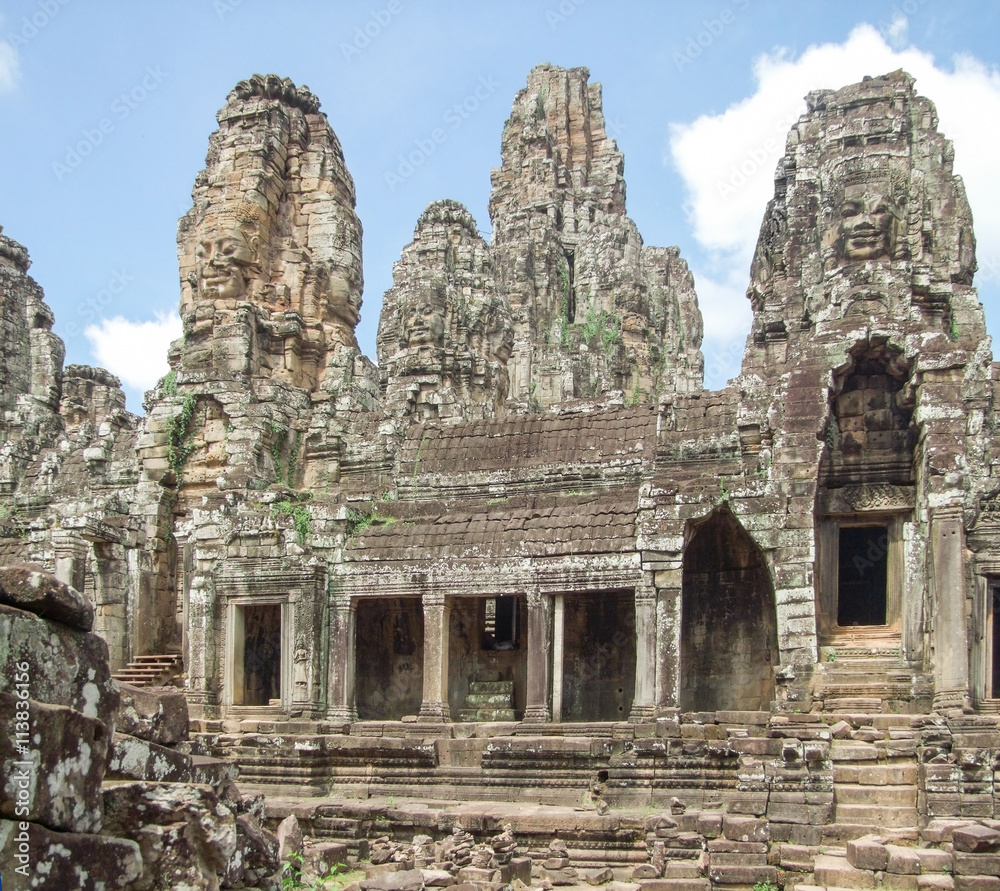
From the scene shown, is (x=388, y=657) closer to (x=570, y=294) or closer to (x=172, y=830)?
(x=172, y=830)

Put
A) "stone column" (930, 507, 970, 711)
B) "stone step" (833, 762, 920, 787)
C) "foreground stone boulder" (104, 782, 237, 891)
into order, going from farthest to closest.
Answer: "stone column" (930, 507, 970, 711) < "stone step" (833, 762, 920, 787) < "foreground stone boulder" (104, 782, 237, 891)

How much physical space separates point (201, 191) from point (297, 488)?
25.0 feet

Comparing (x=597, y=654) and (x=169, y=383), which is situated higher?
(x=169, y=383)

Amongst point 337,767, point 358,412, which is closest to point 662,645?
point 337,767

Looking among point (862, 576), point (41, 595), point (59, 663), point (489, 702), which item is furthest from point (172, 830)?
point (862, 576)

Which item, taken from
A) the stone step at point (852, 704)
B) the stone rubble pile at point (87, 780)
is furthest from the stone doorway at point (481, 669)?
the stone rubble pile at point (87, 780)

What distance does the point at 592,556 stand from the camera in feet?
56.7

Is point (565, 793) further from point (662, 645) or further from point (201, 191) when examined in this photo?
point (201, 191)

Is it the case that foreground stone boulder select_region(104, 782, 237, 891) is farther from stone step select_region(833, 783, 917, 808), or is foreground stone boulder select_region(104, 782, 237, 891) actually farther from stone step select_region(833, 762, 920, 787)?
stone step select_region(833, 762, 920, 787)

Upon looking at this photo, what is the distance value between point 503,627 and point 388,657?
238 centimetres

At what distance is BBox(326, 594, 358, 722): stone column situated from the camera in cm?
1834

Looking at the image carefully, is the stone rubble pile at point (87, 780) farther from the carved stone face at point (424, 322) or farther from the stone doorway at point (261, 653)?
the carved stone face at point (424, 322)

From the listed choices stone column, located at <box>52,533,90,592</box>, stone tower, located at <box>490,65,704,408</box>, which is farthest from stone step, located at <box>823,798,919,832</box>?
stone tower, located at <box>490,65,704,408</box>

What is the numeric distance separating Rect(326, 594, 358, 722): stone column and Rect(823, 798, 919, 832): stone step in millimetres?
7720
